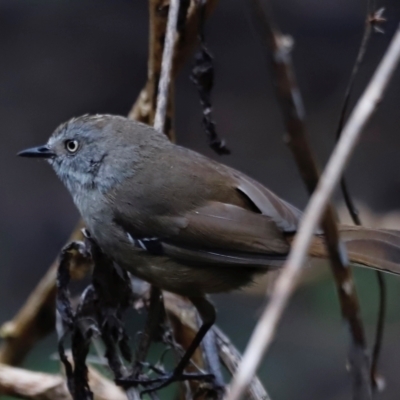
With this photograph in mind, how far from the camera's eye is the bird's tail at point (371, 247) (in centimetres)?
271

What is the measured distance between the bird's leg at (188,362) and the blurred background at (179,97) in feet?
A: 12.3

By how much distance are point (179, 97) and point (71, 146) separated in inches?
176

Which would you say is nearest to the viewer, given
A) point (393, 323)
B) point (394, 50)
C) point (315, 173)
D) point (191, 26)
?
point (315, 173)

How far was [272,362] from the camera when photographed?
21.5 feet

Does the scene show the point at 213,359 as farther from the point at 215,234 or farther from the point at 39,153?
the point at 39,153

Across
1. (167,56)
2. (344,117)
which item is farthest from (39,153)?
(344,117)

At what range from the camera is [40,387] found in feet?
10.7

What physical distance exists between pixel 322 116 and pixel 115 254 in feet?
17.6

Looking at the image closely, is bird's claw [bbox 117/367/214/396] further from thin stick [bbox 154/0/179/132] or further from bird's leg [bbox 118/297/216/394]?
thin stick [bbox 154/0/179/132]

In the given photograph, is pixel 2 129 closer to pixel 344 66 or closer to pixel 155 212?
pixel 344 66

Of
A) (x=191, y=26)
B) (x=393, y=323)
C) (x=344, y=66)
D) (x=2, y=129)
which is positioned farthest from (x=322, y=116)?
(x=191, y=26)

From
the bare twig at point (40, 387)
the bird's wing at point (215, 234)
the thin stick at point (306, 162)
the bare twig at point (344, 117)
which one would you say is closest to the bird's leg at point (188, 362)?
the bird's wing at point (215, 234)

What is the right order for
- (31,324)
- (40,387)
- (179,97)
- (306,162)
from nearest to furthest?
1. (306,162)
2. (40,387)
3. (31,324)
4. (179,97)

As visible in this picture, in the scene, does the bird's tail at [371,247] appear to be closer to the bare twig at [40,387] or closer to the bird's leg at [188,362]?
the bird's leg at [188,362]
